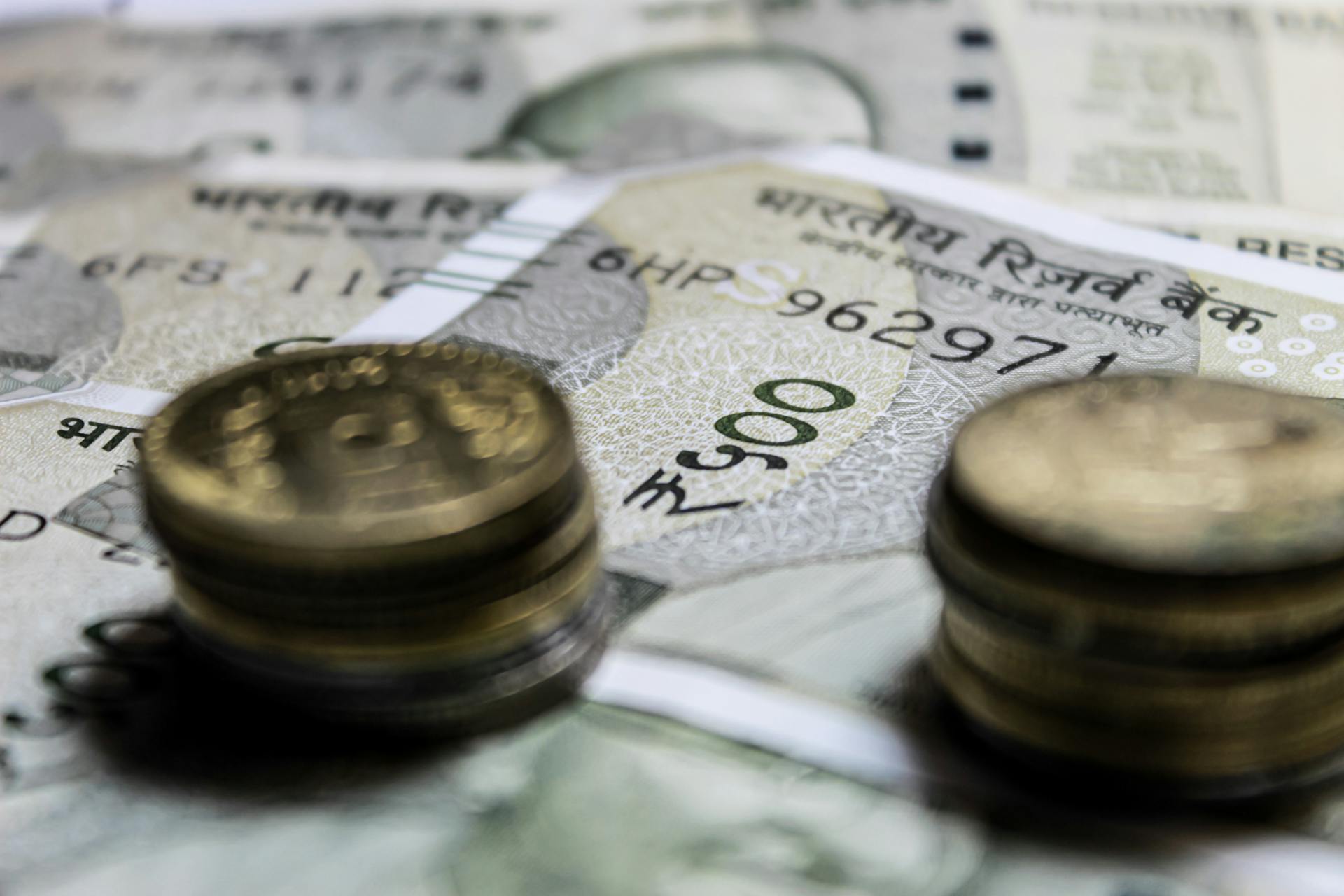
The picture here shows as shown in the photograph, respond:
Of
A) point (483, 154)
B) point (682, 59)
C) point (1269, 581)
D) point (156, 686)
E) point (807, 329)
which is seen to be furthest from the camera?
point (682, 59)

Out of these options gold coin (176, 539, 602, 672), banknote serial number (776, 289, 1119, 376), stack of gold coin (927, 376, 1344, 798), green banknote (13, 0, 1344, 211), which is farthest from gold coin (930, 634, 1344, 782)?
green banknote (13, 0, 1344, 211)

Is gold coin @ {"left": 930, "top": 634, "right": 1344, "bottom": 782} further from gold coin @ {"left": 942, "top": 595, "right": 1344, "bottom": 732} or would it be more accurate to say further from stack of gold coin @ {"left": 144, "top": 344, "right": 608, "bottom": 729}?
stack of gold coin @ {"left": 144, "top": 344, "right": 608, "bottom": 729}

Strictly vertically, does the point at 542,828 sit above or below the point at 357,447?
below

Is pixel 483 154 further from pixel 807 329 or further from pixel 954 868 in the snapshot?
pixel 954 868

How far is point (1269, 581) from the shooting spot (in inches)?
16.5

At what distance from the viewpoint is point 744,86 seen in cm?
115

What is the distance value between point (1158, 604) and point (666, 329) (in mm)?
442

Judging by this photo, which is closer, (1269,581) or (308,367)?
(1269,581)

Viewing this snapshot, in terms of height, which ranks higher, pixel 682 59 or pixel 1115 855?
pixel 682 59

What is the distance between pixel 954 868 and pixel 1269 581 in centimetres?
14

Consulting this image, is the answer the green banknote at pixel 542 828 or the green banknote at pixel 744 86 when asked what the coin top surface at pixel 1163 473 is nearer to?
the green banknote at pixel 542 828

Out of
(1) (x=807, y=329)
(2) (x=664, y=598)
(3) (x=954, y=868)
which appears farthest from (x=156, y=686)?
(1) (x=807, y=329)

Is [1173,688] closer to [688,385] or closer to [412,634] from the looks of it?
[412,634]

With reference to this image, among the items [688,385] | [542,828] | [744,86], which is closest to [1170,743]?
[542,828]
